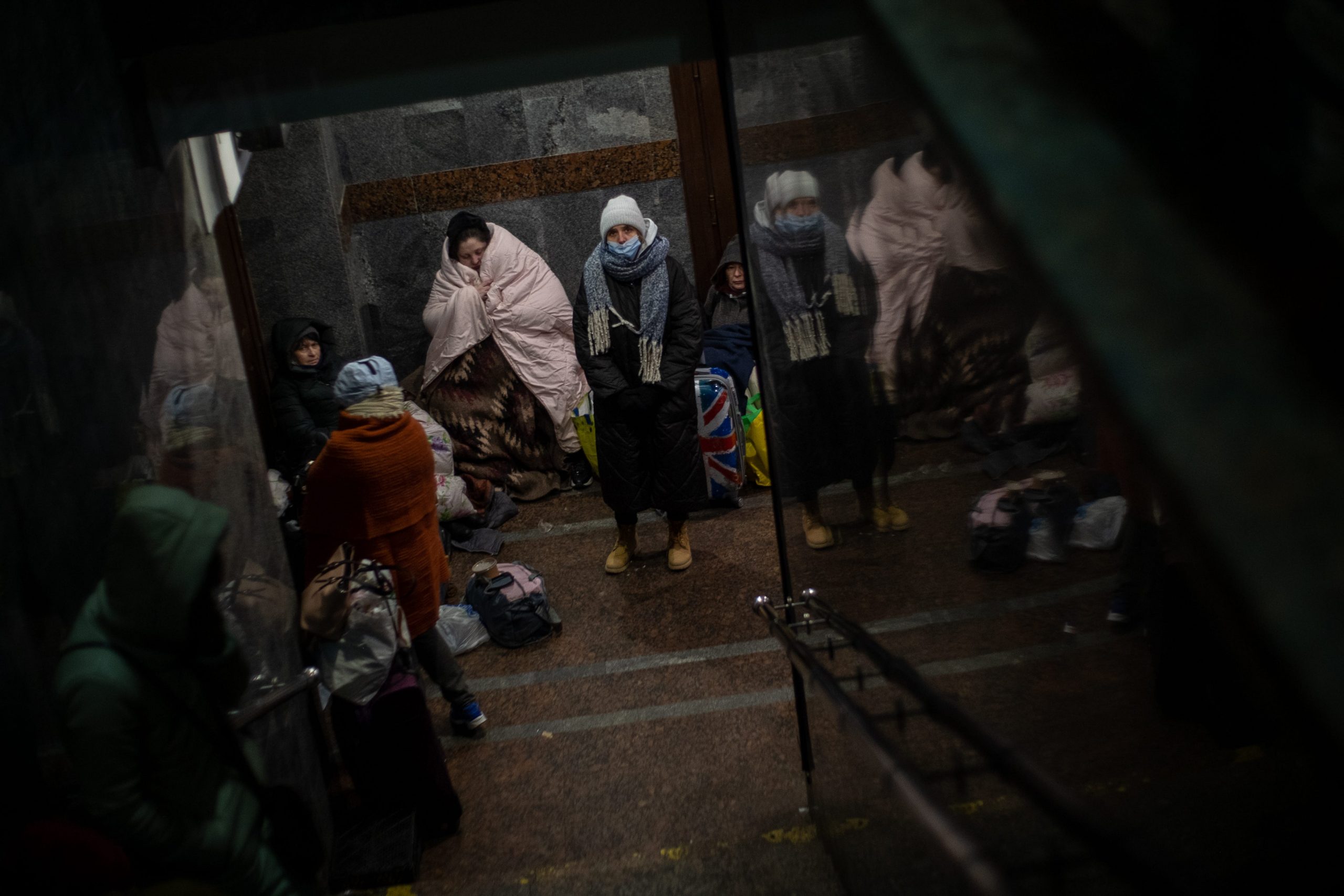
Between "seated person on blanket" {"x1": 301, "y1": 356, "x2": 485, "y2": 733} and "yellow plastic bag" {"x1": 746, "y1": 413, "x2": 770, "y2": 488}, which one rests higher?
"seated person on blanket" {"x1": 301, "y1": 356, "x2": 485, "y2": 733}

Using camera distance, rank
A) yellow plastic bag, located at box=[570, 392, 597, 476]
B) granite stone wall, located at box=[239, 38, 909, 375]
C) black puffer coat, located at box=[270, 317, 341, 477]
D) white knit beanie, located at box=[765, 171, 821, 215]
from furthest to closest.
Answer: granite stone wall, located at box=[239, 38, 909, 375] < yellow plastic bag, located at box=[570, 392, 597, 476] < black puffer coat, located at box=[270, 317, 341, 477] < white knit beanie, located at box=[765, 171, 821, 215]

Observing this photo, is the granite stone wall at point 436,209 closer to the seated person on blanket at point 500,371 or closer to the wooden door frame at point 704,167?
the wooden door frame at point 704,167

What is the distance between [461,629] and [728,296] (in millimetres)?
3361

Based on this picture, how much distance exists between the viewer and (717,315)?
7086 mm

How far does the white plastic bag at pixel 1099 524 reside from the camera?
101cm

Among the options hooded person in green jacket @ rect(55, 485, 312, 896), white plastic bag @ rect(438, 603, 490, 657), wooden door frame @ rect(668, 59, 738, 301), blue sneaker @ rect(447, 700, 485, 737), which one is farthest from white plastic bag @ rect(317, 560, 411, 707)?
wooden door frame @ rect(668, 59, 738, 301)

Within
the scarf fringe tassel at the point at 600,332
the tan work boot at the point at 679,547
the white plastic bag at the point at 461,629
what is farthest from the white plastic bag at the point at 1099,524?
the tan work boot at the point at 679,547

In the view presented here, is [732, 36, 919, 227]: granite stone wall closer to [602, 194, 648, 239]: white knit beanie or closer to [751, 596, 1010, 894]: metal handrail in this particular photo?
[751, 596, 1010, 894]: metal handrail

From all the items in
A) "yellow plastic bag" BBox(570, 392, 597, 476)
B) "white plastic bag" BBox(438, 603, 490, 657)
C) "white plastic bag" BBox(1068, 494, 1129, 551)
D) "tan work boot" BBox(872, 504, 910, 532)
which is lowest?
"white plastic bag" BBox(438, 603, 490, 657)

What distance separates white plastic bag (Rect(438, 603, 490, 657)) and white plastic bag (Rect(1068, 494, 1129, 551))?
4.19 m

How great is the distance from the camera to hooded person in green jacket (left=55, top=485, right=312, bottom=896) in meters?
1.86

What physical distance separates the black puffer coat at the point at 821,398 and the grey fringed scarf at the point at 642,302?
220 cm

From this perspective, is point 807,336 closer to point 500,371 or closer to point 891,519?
point 891,519

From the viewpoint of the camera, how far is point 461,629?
16.3 feet
